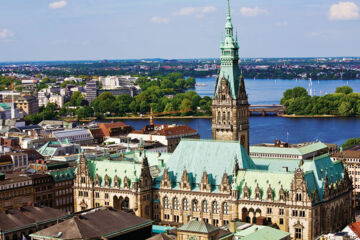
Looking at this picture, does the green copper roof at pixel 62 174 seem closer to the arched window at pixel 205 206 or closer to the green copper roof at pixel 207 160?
the green copper roof at pixel 207 160

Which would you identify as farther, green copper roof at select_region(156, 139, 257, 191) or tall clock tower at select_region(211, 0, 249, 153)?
tall clock tower at select_region(211, 0, 249, 153)

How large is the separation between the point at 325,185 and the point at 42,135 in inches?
3824

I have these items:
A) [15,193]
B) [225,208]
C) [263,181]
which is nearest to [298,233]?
[263,181]

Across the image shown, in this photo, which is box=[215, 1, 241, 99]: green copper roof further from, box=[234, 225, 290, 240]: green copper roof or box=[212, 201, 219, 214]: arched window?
box=[234, 225, 290, 240]: green copper roof

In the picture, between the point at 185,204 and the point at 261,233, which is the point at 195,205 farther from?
the point at 261,233

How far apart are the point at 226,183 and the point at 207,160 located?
444 centimetres

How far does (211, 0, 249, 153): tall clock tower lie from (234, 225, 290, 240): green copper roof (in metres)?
21.3

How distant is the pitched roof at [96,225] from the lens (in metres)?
65.3

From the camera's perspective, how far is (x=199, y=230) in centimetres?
6134

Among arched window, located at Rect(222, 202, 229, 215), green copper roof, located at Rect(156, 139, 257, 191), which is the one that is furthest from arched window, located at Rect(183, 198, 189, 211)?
arched window, located at Rect(222, 202, 229, 215)

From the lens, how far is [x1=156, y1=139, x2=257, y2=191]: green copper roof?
80188 mm

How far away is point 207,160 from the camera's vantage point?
81.5 metres

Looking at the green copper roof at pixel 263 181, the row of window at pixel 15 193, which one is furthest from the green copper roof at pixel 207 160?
the row of window at pixel 15 193

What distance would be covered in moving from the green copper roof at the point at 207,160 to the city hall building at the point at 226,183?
11 centimetres
